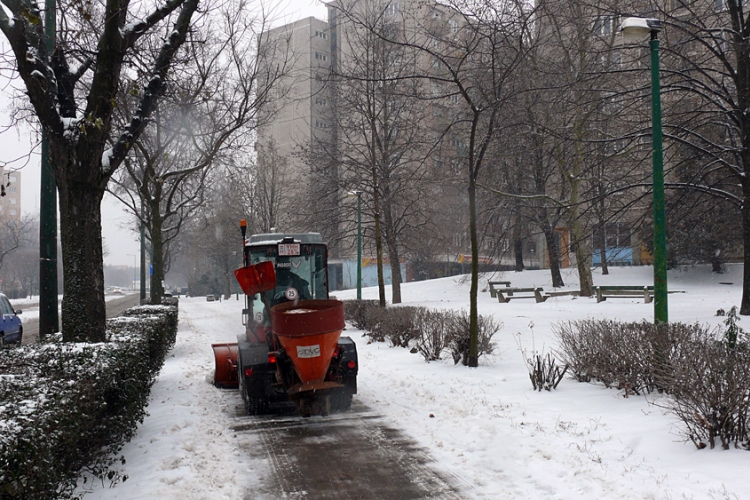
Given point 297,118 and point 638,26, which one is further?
point 297,118

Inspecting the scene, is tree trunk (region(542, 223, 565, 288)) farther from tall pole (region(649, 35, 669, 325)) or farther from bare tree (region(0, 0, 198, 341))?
bare tree (region(0, 0, 198, 341))

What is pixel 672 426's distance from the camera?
6.37m

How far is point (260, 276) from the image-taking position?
880 cm

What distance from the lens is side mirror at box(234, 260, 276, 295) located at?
8758 millimetres

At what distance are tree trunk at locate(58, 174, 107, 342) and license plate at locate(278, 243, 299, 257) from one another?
2709 mm

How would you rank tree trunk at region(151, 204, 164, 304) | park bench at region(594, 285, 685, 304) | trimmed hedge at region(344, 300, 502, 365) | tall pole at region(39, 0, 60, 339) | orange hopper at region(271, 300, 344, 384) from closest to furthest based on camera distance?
orange hopper at region(271, 300, 344, 384)
tall pole at region(39, 0, 60, 339)
trimmed hedge at region(344, 300, 502, 365)
tree trunk at region(151, 204, 164, 304)
park bench at region(594, 285, 685, 304)

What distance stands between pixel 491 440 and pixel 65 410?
4405 mm

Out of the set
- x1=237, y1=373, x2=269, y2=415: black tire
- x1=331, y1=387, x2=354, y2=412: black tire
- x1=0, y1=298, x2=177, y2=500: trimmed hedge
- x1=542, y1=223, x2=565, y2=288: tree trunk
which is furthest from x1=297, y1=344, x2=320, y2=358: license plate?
x1=542, y1=223, x2=565, y2=288: tree trunk

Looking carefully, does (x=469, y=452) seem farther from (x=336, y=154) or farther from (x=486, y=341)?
(x=336, y=154)

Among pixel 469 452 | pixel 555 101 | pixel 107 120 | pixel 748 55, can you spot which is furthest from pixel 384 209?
pixel 469 452

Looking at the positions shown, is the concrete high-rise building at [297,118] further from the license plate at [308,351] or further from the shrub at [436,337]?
the license plate at [308,351]

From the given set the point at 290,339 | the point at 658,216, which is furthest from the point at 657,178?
the point at 290,339

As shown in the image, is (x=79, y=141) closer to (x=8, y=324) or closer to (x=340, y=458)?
(x=340, y=458)

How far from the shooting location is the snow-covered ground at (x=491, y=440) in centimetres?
530
